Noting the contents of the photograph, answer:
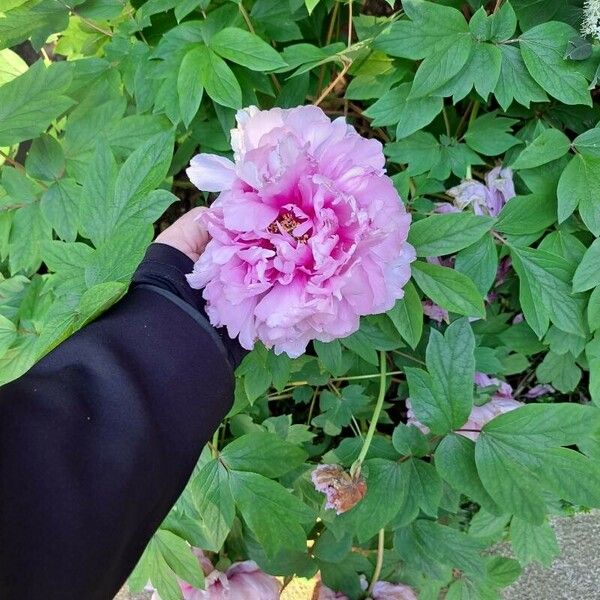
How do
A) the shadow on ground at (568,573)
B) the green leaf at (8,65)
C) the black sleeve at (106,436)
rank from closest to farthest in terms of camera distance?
the black sleeve at (106,436)
the green leaf at (8,65)
the shadow on ground at (568,573)

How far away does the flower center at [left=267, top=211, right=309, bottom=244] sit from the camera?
2.12 ft

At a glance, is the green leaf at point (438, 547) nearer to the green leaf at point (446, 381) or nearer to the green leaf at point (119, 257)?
the green leaf at point (446, 381)

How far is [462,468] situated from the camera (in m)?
0.86

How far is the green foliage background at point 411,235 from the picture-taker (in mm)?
828

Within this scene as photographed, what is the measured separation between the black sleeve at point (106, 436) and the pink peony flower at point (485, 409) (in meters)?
0.39

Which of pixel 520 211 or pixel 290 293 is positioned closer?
pixel 290 293

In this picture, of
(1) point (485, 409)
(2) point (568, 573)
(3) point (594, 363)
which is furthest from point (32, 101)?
(2) point (568, 573)

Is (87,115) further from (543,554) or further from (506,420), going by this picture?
(543,554)

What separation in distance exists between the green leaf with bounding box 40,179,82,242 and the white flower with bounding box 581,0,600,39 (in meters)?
0.77

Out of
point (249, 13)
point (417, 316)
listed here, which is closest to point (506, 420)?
point (417, 316)

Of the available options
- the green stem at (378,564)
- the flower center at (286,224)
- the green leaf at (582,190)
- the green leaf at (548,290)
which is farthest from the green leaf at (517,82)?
the green stem at (378,564)

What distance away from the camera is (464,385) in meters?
0.85

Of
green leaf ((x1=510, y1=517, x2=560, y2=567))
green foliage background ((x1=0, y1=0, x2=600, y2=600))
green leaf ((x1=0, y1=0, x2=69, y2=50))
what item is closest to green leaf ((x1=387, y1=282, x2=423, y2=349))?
green foliage background ((x1=0, y1=0, x2=600, y2=600))

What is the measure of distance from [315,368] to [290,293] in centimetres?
52
